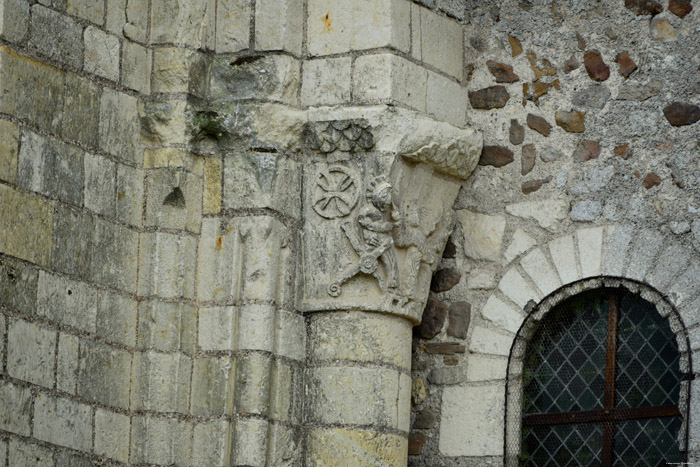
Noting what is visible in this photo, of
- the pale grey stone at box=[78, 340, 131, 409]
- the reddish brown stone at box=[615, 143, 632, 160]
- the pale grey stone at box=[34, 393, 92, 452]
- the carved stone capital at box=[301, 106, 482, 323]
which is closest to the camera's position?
the pale grey stone at box=[34, 393, 92, 452]

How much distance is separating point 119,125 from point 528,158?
2.02 m

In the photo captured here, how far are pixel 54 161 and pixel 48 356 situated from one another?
2.75ft

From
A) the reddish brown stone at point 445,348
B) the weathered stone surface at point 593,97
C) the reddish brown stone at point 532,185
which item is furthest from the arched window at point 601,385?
the weathered stone surface at point 593,97

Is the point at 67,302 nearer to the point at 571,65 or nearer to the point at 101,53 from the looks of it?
the point at 101,53

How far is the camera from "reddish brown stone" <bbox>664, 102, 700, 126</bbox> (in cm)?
678

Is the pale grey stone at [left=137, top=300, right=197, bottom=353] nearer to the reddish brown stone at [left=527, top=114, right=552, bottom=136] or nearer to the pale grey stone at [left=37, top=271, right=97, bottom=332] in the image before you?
the pale grey stone at [left=37, top=271, right=97, bottom=332]

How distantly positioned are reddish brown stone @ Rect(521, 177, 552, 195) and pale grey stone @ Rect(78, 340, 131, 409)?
210 cm

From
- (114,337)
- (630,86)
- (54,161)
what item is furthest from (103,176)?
(630,86)

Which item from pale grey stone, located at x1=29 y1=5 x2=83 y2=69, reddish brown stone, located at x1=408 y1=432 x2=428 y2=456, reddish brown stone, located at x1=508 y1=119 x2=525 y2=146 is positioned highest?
pale grey stone, located at x1=29 y1=5 x2=83 y2=69

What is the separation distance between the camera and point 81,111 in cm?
639

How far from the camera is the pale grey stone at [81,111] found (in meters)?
6.31

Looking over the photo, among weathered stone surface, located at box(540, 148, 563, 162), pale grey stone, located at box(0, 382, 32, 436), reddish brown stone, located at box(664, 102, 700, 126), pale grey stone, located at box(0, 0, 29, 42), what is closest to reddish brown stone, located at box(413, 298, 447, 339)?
weathered stone surface, located at box(540, 148, 563, 162)

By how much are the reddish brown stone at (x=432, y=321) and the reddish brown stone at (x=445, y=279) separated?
77mm

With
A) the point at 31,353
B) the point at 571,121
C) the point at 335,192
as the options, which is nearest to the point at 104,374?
the point at 31,353
